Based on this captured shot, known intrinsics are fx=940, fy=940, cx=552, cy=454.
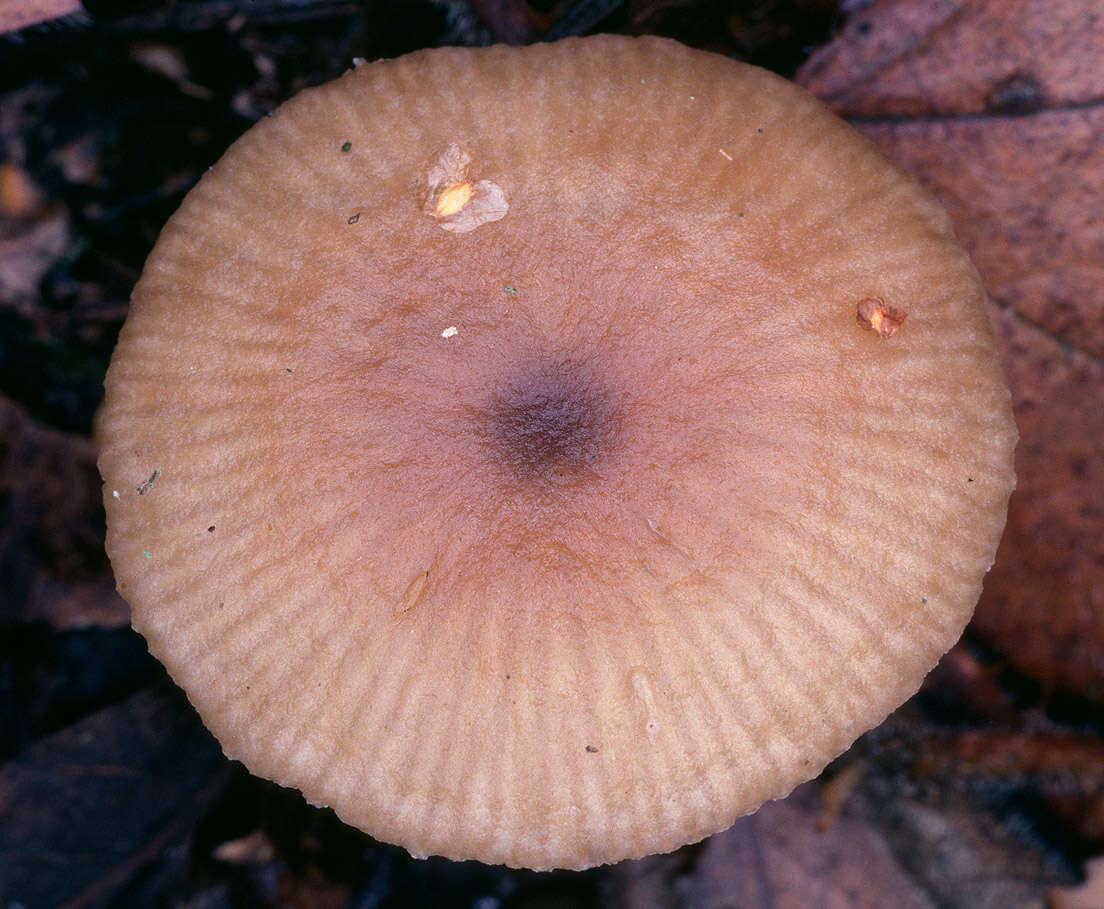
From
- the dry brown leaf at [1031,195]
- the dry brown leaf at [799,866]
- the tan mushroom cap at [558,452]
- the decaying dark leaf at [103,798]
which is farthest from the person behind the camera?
the dry brown leaf at [799,866]

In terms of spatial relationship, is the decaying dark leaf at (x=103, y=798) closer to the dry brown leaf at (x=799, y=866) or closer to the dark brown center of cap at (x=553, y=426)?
the dry brown leaf at (x=799, y=866)

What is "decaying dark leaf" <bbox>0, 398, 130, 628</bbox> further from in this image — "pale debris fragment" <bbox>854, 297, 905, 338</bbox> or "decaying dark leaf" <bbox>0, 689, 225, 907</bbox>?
"pale debris fragment" <bbox>854, 297, 905, 338</bbox>

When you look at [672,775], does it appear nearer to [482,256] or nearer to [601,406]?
[601,406]

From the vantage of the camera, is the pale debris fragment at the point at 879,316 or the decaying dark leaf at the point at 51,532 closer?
the pale debris fragment at the point at 879,316

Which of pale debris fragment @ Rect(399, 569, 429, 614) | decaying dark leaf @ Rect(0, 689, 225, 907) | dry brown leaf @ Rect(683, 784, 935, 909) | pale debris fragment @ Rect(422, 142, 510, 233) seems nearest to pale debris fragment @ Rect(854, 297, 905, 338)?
pale debris fragment @ Rect(422, 142, 510, 233)

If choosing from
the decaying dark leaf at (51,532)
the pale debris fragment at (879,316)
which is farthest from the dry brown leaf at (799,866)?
the decaying dark leaf at (51,532)

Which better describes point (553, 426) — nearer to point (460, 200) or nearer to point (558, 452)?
point (558, 452)

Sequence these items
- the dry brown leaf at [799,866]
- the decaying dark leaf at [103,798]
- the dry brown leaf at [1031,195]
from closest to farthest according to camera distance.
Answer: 1. the dry brown leaf at [1031,195]
2. the decaying dark leaf at [103,798]
3. the dry brown leaf at [799,866]
